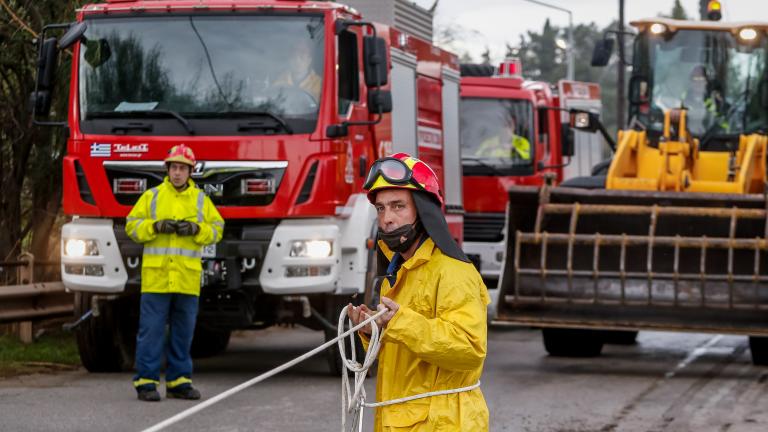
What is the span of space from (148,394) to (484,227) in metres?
9.42

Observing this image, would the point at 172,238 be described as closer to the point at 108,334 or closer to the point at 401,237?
the point at 108,334

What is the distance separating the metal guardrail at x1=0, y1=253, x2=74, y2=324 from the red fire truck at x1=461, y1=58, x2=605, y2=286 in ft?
21.4

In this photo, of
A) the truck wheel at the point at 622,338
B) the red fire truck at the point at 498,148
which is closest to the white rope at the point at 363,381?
the truck wheel at the point at 622,338

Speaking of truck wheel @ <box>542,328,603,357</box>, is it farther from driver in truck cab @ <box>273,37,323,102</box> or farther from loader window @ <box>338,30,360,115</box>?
driver in truck cab @ <box>273,37,323,102</box>

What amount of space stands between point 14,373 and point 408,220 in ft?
28.1

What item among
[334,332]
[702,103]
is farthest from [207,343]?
[702,103]

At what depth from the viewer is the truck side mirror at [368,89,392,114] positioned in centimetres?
1251

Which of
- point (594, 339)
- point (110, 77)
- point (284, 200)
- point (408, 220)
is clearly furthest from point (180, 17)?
point (408, 220)

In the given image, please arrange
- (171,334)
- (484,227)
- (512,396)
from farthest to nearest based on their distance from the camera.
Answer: (484,227)
(512,396)
(171,334)

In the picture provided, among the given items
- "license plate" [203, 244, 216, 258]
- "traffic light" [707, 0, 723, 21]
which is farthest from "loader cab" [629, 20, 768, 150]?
"license plate" [203, 244, 216, 258]

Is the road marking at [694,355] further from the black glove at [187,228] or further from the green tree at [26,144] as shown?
the green tree at [26,144]

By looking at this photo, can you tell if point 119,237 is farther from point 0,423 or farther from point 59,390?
point 0,423

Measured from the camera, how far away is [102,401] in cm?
1119

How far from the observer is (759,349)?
14.1 m
